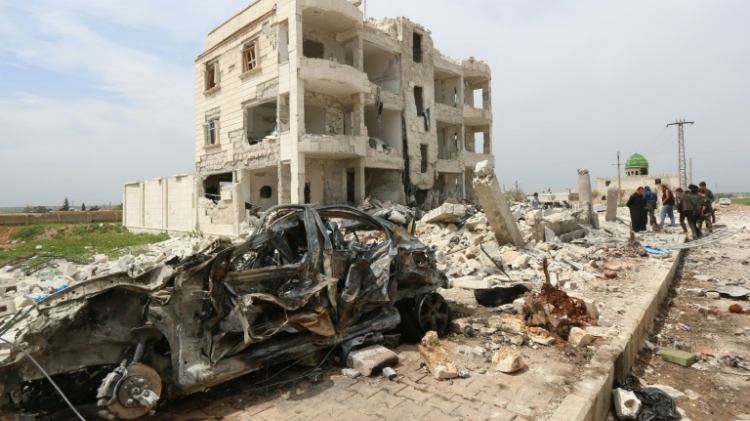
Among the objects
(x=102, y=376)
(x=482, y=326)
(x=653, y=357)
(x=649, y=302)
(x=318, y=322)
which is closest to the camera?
(x=102, y=376)

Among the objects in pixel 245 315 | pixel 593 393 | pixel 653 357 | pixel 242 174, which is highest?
pixel 242 174

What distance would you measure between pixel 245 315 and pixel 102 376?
114 cm

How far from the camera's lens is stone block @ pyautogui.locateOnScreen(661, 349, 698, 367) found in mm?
4732

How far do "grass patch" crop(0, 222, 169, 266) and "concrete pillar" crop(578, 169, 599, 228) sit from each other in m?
17.1

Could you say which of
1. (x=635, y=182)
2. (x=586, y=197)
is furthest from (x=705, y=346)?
(x=635, y=182)

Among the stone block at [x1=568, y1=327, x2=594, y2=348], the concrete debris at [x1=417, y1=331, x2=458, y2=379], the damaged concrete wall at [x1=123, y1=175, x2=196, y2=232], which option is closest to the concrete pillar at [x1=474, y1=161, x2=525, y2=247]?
the stone block at [x1=568, y1=327, x2=594, y2=348]

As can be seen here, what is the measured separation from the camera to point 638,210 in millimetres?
15000

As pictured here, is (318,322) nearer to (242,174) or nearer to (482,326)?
(482,326)

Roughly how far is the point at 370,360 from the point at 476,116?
23.8m

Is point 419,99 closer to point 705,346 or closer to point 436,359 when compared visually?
point 705,346

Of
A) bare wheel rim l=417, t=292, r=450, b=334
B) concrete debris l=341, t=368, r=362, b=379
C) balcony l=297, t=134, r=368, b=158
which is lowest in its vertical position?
concrete debris l=341, t=368, r=362, b=379

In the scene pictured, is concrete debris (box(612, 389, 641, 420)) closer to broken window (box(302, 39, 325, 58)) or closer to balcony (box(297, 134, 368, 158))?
balcony (box(297, 134, 368, 158))

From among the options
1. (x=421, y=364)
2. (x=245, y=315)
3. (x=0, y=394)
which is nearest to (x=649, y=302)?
(x=421, y=364)

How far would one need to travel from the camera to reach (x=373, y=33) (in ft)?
63.7
